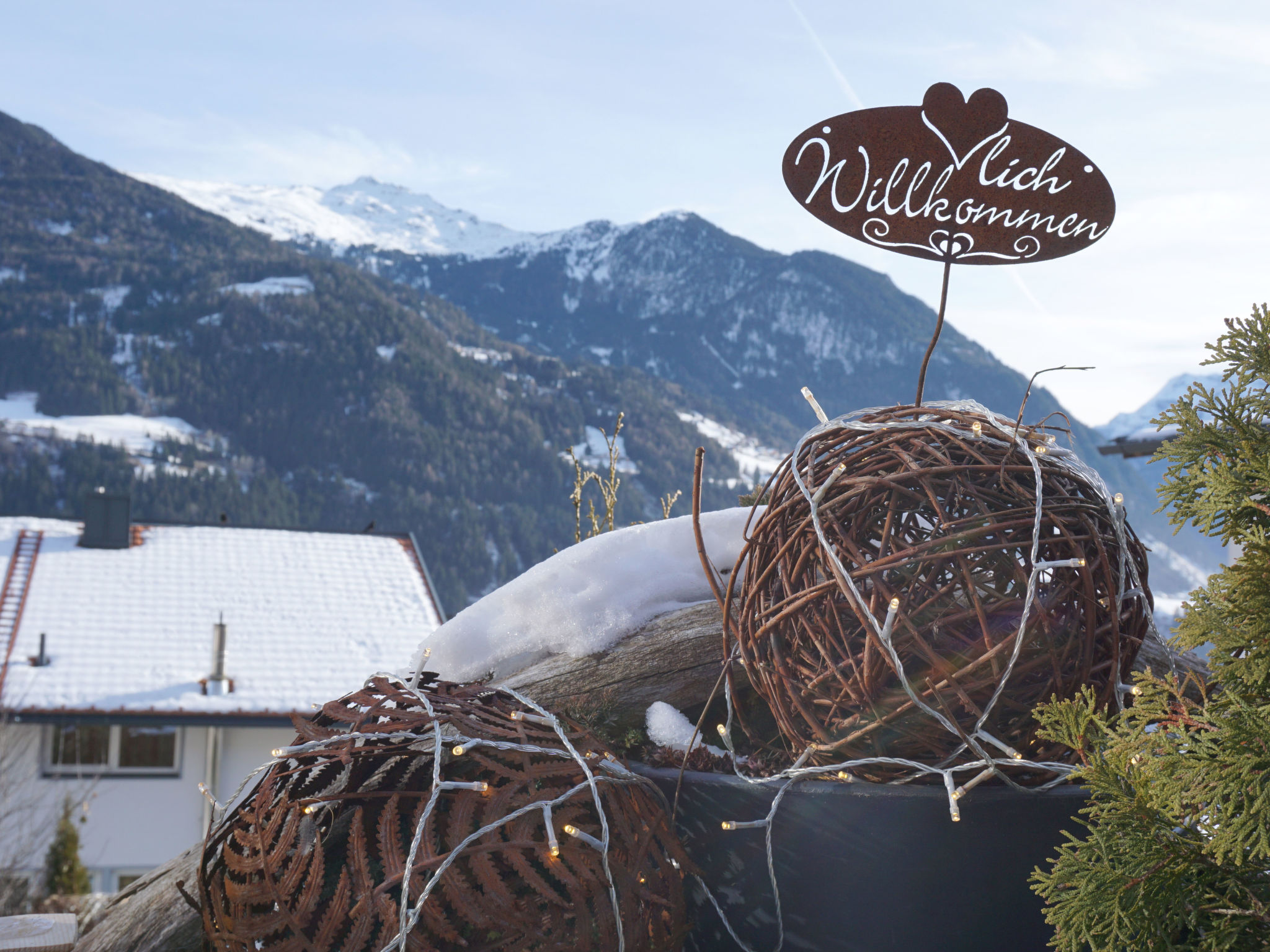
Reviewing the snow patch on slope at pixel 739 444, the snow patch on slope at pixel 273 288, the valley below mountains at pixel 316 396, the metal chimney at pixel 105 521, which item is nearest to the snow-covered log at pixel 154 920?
the metal chimney at pixel 105 521

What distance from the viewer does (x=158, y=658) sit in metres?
16.8

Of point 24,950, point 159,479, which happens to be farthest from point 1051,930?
point 159,479

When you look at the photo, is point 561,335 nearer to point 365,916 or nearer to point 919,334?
point 919,334

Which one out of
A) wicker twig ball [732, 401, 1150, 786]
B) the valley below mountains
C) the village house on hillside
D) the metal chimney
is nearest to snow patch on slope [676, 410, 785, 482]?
the valley below mountains

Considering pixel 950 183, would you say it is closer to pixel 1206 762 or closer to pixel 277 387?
pixel 1206 762

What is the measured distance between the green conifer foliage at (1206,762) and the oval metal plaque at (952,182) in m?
1.10

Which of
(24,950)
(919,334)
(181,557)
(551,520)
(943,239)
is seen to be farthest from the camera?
(919,334)

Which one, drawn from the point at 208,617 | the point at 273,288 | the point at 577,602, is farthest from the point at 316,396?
the point at 577,602

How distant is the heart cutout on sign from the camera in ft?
6.95

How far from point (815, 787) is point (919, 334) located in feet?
465

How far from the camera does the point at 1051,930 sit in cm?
171

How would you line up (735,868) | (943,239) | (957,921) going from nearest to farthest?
(957,921)
(735,868)
(943,239)

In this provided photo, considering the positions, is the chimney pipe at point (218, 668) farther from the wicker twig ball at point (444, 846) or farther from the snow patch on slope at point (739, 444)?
the snow patch on slope at point (739, 444)

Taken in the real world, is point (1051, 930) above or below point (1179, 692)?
below
